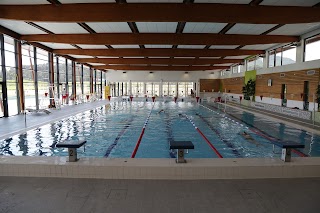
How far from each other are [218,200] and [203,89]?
23.2 m

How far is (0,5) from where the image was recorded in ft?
19.7

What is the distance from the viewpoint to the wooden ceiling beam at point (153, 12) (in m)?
5.83

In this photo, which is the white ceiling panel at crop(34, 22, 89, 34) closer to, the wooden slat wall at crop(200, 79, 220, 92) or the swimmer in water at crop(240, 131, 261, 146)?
the swimmer in water at crop(240, 131, 261, 146)

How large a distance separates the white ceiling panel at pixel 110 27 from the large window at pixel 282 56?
7.90m

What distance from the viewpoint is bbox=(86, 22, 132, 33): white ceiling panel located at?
7.70 m

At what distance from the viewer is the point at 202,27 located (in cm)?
821

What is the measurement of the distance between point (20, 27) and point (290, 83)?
12022 mm

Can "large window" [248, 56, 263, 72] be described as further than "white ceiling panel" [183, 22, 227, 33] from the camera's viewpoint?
Yes

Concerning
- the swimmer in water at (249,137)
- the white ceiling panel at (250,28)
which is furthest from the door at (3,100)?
the white ceiling panel at (250,28)

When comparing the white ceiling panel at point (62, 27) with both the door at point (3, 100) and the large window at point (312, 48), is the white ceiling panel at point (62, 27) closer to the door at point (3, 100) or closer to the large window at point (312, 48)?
the door at point (3, 100)

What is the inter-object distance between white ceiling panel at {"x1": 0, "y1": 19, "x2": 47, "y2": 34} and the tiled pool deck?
6772 mm

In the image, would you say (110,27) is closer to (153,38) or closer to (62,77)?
(153,38)

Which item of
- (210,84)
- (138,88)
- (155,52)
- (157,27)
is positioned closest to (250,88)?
(155,52)

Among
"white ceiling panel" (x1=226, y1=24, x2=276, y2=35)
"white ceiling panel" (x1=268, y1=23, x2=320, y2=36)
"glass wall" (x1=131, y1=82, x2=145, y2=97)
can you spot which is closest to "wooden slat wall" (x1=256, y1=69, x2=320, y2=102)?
"white ceiling panel" (x1=268, y1=23, x2=320, y2=36)
